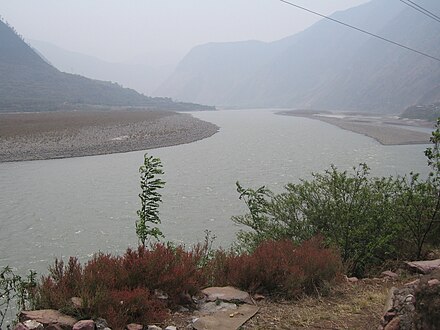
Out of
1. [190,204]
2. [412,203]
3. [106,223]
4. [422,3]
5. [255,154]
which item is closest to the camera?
[412,203]

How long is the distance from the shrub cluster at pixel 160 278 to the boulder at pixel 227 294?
163 millimetres

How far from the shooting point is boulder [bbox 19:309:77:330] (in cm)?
367

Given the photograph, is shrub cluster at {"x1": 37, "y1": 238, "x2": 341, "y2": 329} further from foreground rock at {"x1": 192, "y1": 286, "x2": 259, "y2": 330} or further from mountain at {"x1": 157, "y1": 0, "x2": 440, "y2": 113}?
mountain at {"x1": 157, "y1": 0, "x2": 440, "y2": 113}

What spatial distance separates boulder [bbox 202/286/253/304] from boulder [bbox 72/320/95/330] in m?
1.51

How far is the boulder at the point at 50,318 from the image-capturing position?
367 centimetres

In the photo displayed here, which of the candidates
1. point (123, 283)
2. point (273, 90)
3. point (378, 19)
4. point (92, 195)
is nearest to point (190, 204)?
point (92, 195)

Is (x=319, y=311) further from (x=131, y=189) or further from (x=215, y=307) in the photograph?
(x=131, y=189)

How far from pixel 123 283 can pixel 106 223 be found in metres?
9.92

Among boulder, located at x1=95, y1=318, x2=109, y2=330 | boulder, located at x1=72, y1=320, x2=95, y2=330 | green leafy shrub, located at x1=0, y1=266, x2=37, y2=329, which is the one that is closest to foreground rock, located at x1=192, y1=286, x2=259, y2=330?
boulder, located at x1=95, y1=318, x2=109, y2=330

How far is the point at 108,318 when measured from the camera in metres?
3.85

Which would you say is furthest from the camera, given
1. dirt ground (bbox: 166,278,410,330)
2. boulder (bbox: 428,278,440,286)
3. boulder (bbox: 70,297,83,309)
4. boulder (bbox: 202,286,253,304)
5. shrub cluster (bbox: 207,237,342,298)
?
shrub cluster (bbox: 207,237,342,298)

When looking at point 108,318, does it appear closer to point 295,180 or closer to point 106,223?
point 106,223

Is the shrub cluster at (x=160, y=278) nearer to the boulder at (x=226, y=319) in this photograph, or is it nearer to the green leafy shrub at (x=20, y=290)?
the green leafy shrub at (x=20, y=290)

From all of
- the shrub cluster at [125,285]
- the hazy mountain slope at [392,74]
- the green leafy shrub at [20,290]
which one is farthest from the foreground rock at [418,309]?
the hazy mountain slope at [392,74]
